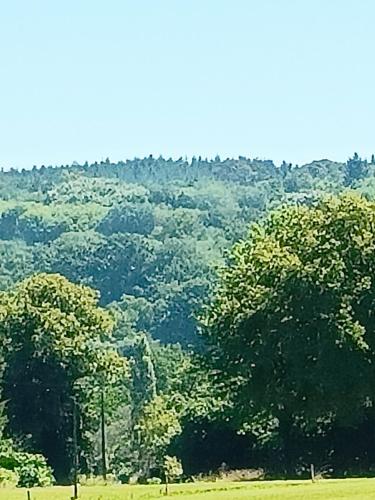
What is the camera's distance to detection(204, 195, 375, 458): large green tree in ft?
168

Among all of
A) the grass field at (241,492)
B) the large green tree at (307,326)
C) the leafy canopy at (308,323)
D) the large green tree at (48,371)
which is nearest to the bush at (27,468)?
the large green tree at (48,371)

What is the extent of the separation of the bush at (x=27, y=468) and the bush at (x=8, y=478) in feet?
1.35

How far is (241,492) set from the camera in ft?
127

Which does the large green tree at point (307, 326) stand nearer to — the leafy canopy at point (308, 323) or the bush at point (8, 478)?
the leafy canopy at point (308, 323)

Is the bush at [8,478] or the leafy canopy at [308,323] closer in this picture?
the leafy canopy at [308,323]

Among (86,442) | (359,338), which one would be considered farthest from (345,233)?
(86,442)

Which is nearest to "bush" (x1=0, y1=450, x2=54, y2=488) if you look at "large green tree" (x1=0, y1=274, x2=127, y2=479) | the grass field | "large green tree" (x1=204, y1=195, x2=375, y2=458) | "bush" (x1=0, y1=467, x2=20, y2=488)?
"bush" (x1=0, y1=467, x2=20, y2=488)

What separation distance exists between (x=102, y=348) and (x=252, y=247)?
16.8 metres

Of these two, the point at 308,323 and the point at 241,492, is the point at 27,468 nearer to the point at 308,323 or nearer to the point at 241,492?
the point at 308,323

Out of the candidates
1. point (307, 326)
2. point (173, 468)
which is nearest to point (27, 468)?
point (173, 468)

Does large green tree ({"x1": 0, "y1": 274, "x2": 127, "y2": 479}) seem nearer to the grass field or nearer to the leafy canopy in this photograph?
the leafy canopy

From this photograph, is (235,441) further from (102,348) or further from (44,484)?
(102,348)

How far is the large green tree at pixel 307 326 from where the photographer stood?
5122cm

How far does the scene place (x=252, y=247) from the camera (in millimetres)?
60281
